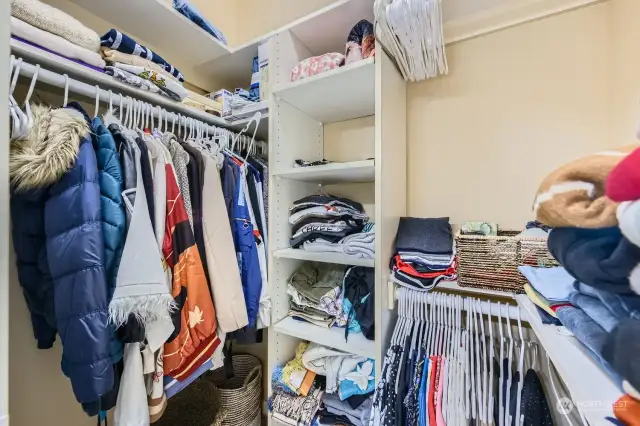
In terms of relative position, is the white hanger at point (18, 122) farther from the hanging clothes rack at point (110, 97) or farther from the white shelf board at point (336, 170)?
the white shelf board at point (336, 170)

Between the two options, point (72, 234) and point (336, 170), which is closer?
point (72, 234)

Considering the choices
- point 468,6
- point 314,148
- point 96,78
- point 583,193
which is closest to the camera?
point 583,193

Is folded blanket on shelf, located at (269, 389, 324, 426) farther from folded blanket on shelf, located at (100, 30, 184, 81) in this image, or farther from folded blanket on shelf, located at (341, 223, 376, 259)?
folded blanket on shelf, located at (100, 30, 184, 81)

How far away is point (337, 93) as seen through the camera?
103cm

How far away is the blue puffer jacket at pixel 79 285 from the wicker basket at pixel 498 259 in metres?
1.00

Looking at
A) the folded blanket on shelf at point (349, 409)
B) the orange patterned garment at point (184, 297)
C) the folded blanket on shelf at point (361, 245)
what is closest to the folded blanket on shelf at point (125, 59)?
the orange patterned garment at point (184, 297)

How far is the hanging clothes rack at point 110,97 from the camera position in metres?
0.67

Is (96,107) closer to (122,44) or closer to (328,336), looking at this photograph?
(122,44)

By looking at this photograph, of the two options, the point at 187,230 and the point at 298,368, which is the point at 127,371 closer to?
the point at 187,230

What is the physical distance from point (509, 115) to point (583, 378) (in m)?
0.99

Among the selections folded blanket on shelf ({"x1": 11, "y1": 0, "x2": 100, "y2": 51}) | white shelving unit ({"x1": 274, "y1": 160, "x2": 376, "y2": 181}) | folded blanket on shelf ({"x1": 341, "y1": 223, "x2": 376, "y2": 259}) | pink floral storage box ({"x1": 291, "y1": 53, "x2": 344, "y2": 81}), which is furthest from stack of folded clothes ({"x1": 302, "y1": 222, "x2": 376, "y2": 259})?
folded blanket on shelf ({"x1": 11, "y1": 0, "x2": 100, "y2": 51})

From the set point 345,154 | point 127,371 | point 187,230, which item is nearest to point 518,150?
point 345,154

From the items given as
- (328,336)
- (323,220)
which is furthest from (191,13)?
(328,336)

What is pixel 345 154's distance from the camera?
1.29 m
